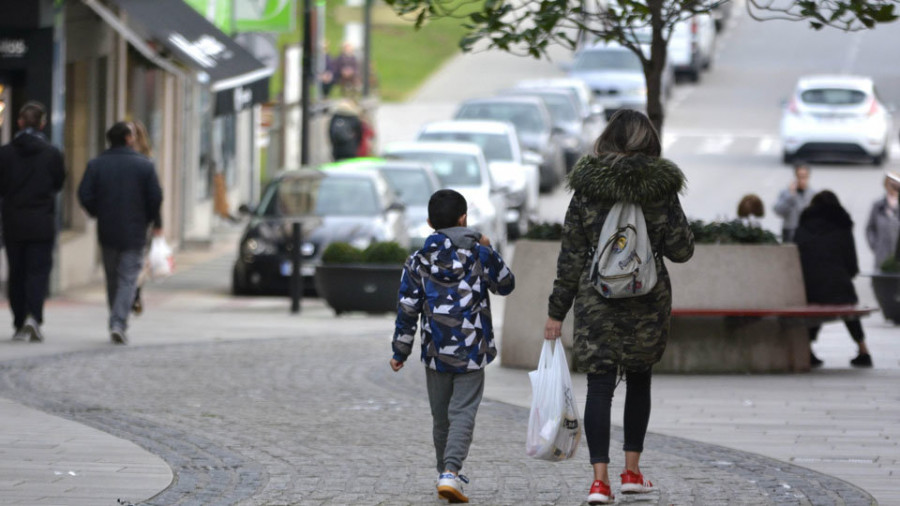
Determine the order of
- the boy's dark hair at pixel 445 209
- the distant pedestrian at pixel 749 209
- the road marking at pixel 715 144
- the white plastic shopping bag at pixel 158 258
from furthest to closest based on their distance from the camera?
the road marking at pixel 715 144, the distant pedestrian at pixel 749 209, the white plastic shopping bag at pixel 158 258, the boy's dark hair at pixel 445 209

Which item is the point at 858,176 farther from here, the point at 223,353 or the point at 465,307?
the point at 465,307

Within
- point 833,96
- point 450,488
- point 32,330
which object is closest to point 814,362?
point 32,330

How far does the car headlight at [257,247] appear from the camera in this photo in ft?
66.2

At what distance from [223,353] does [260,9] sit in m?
13.6

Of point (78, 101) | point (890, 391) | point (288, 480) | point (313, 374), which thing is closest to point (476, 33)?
point (313, 374)

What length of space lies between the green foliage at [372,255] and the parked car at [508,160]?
9.21 metres

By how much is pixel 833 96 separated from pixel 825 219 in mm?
23133

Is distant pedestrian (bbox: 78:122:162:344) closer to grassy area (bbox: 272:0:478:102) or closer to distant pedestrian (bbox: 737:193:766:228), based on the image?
distant pedestrian (bbox: 737:193:766:228)

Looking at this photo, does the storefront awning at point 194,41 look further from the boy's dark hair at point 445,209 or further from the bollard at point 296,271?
the boy's dark hair at point 445,209

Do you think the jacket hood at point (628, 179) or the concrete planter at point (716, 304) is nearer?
the jacket hood at point (628, 179)

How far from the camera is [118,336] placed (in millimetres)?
13984

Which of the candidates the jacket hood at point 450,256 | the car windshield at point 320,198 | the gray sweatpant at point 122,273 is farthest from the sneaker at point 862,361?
the car windshield at point 320,198

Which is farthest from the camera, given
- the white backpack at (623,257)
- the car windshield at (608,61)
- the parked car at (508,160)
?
the car windshield at (608,61)

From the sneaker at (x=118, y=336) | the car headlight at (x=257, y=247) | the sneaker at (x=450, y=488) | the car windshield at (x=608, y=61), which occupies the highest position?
the car windshield at (x=608, y=61)
